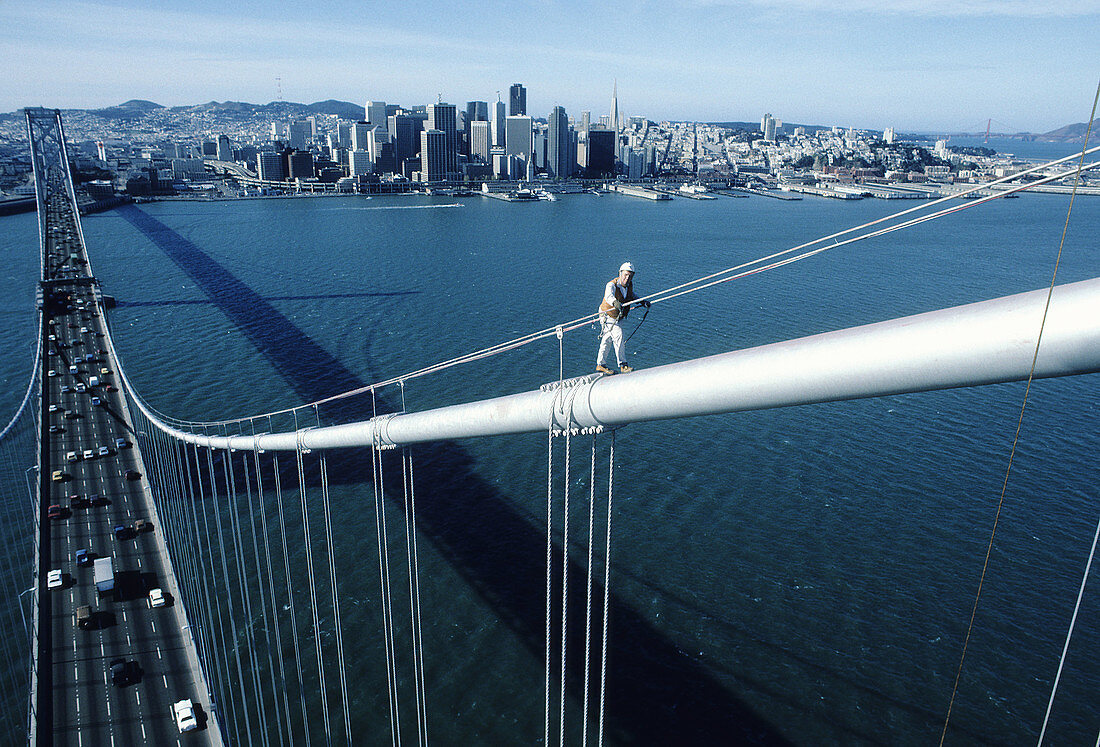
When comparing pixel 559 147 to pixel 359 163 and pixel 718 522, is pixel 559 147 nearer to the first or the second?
pixel 359 163

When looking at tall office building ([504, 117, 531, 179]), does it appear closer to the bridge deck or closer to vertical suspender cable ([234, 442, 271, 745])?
the bridge deck

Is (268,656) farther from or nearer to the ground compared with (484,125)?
nearer to the ground

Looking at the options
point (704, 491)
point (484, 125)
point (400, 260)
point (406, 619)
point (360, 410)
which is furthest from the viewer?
point (484, 125)

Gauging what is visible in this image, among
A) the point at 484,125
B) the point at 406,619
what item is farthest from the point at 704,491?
the point at 484,125

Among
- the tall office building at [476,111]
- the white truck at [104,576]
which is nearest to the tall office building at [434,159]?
the tall office building at [476,111]

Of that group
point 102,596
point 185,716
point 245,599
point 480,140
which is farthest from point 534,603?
point 480,140

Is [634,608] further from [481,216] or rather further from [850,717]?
[481,216]
